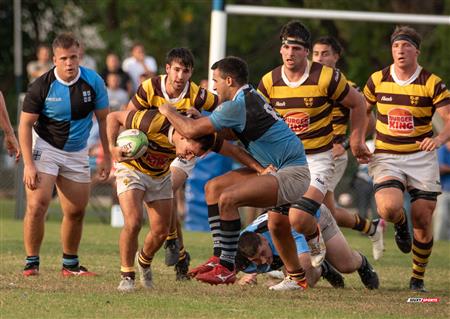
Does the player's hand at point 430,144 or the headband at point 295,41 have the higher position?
the headband at point 295,41

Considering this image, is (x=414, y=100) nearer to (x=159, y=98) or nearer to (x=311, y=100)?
(x=311, y=100)

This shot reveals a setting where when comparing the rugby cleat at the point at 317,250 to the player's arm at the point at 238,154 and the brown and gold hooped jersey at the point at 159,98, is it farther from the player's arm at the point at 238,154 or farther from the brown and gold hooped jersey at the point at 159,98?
the brown and gold hooped jersey at the point at 159,98

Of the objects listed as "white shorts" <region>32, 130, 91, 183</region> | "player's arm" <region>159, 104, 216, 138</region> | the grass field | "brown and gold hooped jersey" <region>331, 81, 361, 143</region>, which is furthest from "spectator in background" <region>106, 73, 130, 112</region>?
"player's arm" <region>159, 104, 216, 138</region>

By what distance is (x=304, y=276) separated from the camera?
33.8 ft

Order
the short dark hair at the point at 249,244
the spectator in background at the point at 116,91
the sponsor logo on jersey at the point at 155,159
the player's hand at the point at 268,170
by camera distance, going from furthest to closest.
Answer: the spectator in background at the point at 116,91 < the short dark hair at the point at 249,244 < the sponsor logo on jersey at the point at 155,159 < the player's hand at the point at 268,170

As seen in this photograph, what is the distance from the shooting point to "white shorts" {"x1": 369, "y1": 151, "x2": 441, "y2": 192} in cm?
1088

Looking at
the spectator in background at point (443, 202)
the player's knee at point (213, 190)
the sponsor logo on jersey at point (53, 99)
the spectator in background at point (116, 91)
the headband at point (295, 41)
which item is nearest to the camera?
the player's knee at point (213, 190)

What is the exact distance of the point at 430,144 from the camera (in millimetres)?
10586

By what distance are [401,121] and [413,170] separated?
17.9 inches

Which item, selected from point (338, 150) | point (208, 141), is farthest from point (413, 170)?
point (208, 141)

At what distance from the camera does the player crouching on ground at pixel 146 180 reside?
961 centimetres

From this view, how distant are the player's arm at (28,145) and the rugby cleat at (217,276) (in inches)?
86.0

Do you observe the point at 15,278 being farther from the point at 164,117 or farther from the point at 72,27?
the point at 72,27

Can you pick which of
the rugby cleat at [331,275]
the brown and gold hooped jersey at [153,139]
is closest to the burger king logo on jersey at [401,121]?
the rugby cleat at [331,275]
